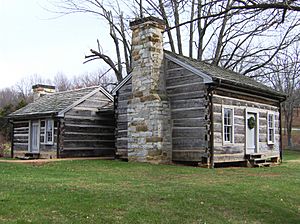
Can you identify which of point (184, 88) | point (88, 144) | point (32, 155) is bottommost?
point (32, 155)

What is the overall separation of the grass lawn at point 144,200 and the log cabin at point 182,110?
4.65 metres

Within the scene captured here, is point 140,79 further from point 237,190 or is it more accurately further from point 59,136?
point 237,190

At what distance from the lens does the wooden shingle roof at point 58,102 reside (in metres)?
21.9

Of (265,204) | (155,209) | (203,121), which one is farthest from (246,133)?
(155,209)

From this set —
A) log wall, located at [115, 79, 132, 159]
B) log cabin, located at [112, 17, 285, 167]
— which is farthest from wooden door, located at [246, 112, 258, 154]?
log wall, located at [115, 79, 132, 159]

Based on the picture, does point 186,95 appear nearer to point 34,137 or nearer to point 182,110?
point 182,110

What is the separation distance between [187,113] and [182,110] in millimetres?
312

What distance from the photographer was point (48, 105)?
23.6 meters

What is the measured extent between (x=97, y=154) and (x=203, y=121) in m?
9.05

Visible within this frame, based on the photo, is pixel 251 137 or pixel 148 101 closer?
pixel 148 101

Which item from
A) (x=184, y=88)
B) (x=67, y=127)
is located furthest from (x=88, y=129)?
(x=184, y=88)

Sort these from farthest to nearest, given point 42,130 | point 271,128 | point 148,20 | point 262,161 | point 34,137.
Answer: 1. point 34,137
2. point 42,130
3. point 271,128
4. point 262,161
5. point 148,20

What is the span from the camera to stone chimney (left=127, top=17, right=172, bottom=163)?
17.0m

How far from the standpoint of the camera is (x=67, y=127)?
2173cm
